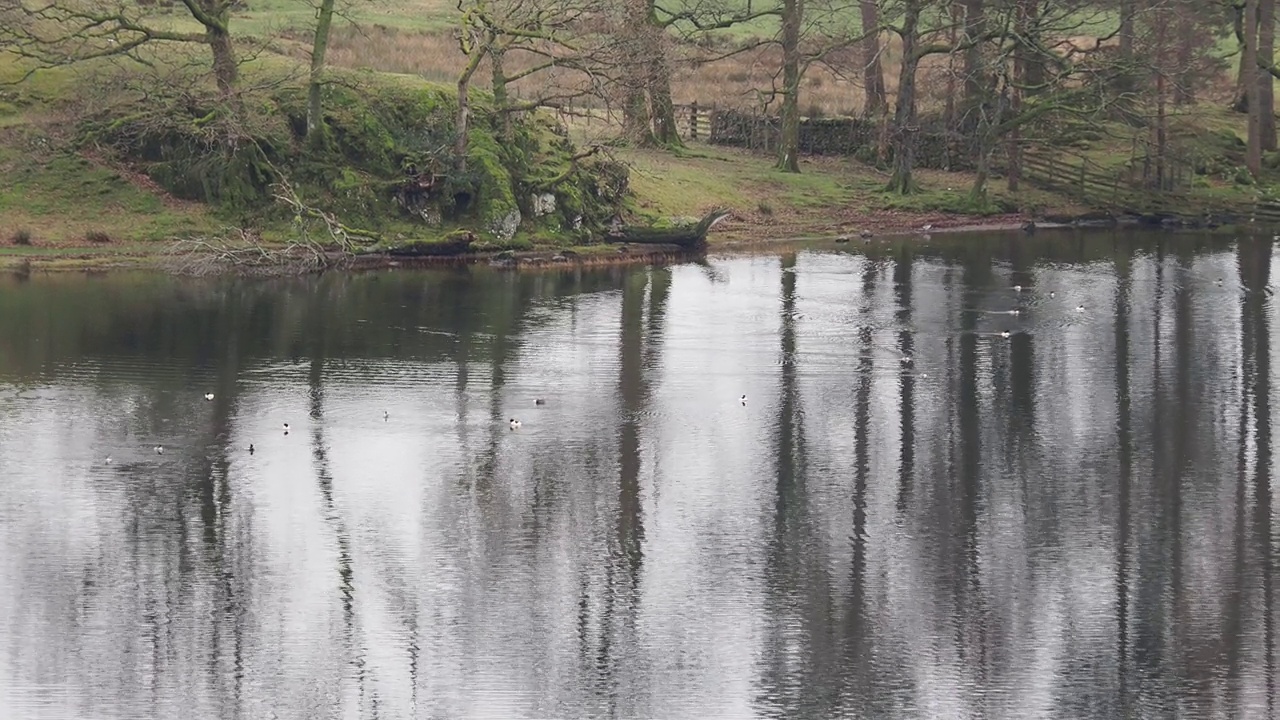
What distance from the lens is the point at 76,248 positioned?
4153cm

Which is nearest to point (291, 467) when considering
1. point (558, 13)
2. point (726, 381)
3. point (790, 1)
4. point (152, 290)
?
point (726, 381)

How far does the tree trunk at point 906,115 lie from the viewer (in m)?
53.6

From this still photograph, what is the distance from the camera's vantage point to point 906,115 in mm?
54625

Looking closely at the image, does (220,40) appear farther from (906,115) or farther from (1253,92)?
(1253,92)

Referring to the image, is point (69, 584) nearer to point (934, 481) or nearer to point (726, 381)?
Answer: point (934, 481)

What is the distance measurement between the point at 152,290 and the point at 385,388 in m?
11.6

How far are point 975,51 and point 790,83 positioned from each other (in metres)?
6.01

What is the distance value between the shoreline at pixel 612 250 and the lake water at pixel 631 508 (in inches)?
139

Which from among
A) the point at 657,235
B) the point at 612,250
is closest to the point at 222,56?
the point at 612,250

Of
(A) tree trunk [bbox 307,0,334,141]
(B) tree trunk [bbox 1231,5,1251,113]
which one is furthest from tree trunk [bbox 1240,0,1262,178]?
(A) tree trunk [bbox 307,0,334,141]

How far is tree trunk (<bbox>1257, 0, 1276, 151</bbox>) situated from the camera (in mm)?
62188

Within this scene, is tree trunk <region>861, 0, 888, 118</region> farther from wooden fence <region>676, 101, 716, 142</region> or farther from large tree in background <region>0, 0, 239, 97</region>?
large tree in background <region>0, 0, 239, 97</region>

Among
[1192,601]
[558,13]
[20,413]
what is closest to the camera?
[1192,601]

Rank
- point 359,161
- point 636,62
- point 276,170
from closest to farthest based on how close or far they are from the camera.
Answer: point 636,62 < point 276,170 < point 359,161
